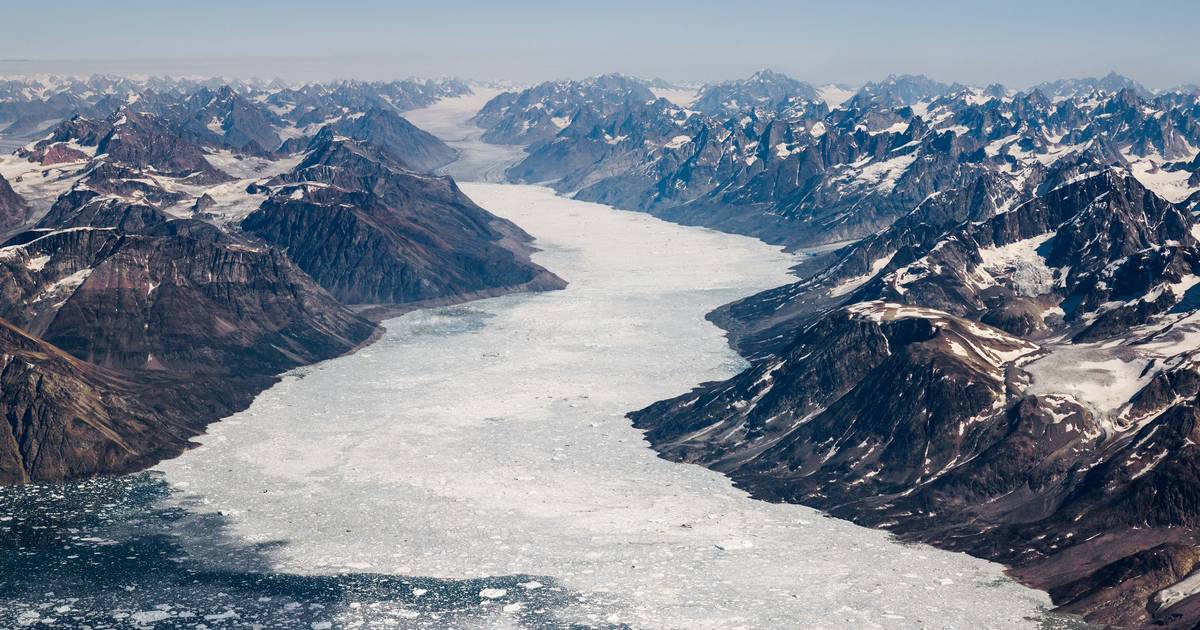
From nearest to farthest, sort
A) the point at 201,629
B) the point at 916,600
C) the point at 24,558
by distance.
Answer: the point at 201,629, the point at 916,600, the point at 24,558

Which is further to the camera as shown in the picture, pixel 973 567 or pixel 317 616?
pixel 973 567

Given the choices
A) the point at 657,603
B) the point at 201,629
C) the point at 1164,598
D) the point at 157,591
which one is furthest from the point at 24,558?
the point at 1164,598

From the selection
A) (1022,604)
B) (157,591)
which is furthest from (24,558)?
(1022,604)

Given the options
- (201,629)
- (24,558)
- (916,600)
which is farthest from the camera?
(24,558)

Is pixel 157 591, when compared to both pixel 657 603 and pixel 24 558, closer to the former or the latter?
pixel 24 558

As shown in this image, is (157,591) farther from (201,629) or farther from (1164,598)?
(1164,598)

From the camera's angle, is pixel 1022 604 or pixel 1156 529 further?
pixel 1156 529

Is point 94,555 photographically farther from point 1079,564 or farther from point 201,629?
point 1079,564

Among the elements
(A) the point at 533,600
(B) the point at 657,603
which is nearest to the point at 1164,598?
(B) the point at 657,603
